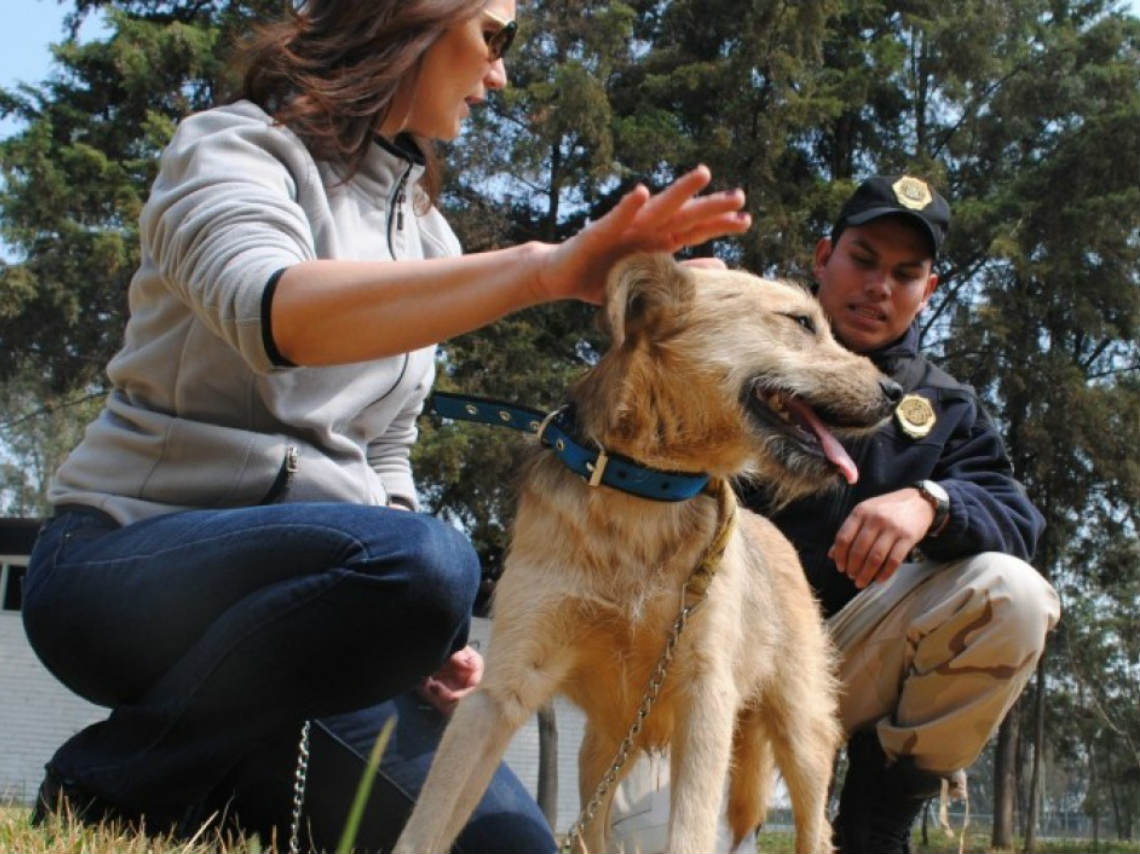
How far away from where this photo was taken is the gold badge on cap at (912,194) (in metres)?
5.53

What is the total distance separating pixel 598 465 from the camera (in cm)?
370

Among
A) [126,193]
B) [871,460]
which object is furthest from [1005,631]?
[126,193]

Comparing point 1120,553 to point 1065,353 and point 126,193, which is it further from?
point 126,193

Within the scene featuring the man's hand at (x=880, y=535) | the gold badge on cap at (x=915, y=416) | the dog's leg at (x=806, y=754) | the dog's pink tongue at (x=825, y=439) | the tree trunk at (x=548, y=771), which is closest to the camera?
the dog's pink tongue at (x=825, y=439)

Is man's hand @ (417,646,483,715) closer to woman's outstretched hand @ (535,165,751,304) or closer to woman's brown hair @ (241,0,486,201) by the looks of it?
woman's brown hair @ (241,0,486,201)

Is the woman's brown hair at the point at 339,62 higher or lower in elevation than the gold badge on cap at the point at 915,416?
higher

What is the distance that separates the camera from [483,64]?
12.1 ft

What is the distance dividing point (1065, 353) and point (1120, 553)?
4313mm

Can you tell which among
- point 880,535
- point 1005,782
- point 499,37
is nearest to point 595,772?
point 880,535

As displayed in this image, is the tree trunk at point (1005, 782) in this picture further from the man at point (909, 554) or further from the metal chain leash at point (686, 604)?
the metal chain leash at point (686, 604)

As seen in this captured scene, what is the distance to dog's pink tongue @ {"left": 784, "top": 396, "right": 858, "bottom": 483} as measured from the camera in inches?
154

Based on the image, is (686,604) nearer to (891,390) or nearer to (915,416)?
(891,390)

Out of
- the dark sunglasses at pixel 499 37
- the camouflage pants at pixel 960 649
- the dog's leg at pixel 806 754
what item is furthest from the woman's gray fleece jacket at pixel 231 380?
the camouflage pants at pixel 960 649

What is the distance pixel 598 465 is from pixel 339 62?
53.6 inches
